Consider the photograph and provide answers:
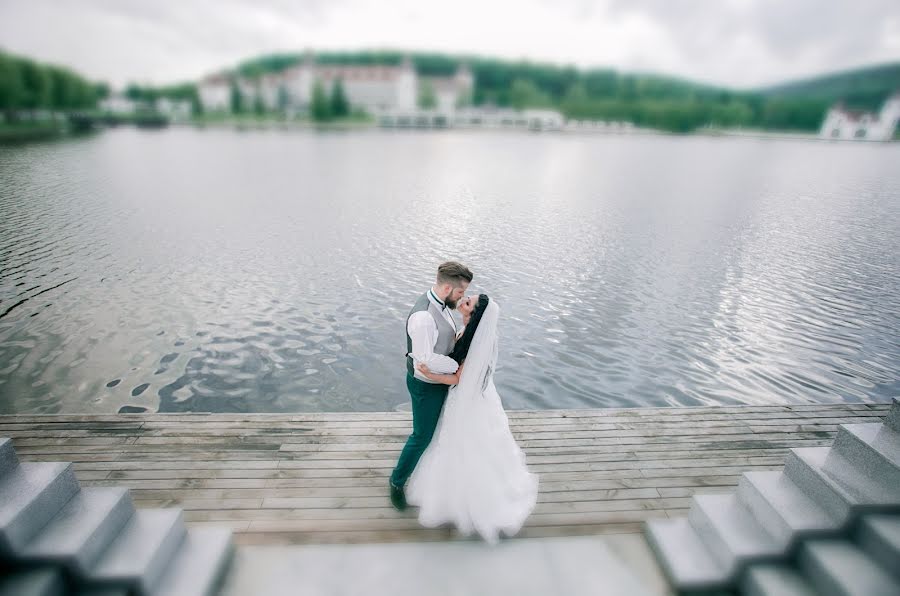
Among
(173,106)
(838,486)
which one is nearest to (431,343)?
(838,486)

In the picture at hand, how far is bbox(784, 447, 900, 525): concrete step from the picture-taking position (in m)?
3.16

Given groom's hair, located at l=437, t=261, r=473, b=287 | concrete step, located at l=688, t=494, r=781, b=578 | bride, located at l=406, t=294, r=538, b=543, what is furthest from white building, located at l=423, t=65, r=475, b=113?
concrete step, located at l=688, t=494, r=781, b=578

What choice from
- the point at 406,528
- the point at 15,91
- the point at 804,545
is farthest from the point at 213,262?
the point at 15,91

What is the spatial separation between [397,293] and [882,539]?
34.8 feet

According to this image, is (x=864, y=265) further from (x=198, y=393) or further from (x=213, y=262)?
(x=213, y=262)

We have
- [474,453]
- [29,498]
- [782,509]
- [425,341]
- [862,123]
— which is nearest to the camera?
[29,498]

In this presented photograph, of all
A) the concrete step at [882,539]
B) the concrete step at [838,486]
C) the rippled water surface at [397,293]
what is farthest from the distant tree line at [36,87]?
the concrete step at [882,539]

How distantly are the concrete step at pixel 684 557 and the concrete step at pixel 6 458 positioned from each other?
4.96 m

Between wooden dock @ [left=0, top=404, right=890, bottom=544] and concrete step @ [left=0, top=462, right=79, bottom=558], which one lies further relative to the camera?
wooden dock @ [left=0, top=404, right=890, bottom=544]

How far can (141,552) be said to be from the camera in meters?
3.25

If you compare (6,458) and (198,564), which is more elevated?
(6,458)

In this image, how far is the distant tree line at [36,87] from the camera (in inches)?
2299

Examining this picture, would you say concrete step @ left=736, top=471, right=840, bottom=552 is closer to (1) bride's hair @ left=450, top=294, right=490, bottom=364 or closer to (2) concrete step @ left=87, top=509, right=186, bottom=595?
(1) bride's hair @ left=450, top=294, right=490, bottom=364

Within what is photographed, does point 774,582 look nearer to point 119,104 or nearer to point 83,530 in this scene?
point 83,530
